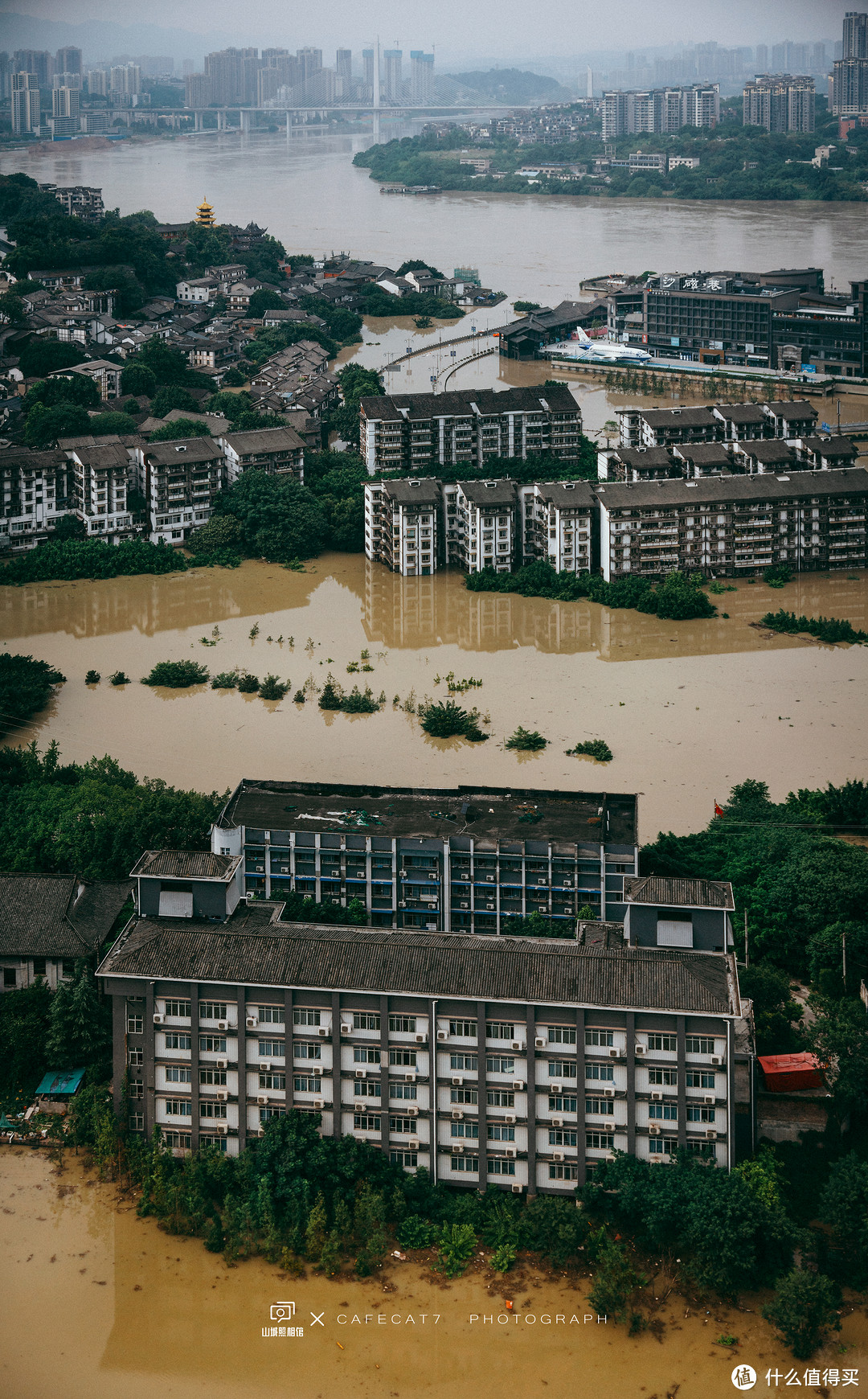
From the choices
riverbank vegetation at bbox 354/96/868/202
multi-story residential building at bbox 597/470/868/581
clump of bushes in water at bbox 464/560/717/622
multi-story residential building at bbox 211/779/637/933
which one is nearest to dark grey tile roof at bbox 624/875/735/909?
multi-story residential building at bbox 211/779/637/933

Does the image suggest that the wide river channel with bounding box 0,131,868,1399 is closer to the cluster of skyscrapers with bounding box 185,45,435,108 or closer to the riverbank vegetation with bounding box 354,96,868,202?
the riverbank vegetation with bounding box 354,96,868,202

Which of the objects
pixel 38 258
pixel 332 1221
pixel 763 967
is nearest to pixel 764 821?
pixel 763 967

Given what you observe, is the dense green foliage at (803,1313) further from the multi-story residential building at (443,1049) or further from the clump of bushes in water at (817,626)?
the clump of bushes in water at (817,626)

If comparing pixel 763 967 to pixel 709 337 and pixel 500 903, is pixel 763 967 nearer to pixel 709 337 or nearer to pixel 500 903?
pixel 500 903

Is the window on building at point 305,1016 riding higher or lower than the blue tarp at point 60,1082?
higher

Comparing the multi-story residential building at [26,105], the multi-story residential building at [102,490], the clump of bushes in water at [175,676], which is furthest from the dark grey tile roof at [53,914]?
the multi-story residential building at [26,105]

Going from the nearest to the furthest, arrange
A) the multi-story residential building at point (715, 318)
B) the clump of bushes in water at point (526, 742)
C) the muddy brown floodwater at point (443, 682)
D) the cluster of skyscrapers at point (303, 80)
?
the muddy brown floodwater at point (443, 682) → the clump of bushes in water at point (526, 742) → the multi-story residential building at point (715, 318) → the cluster of skyscrapers at point (303, 80)
